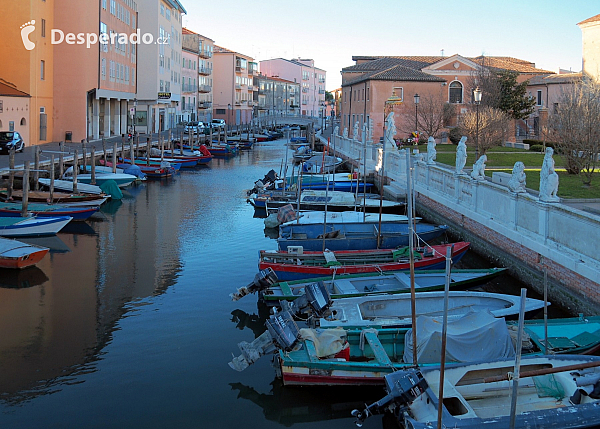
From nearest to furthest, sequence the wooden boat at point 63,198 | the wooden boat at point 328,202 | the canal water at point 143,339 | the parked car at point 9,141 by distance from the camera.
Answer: the canal water at point 143,339, the wooden boat at point 63,198, the wooden boat at point 328,202, the parked car at point 9,141

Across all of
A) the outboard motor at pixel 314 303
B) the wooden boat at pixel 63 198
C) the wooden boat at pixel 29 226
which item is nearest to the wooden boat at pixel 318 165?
the wooden boat at pixel 63 198

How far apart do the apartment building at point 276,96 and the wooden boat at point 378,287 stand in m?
112

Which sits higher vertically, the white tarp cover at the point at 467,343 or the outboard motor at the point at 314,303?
the outboard motor at the point at 314,303

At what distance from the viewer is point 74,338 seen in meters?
14.2

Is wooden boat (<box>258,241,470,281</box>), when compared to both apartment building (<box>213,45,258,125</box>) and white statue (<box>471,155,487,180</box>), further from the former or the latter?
apartment building (<box>213,45,258,125</box>)

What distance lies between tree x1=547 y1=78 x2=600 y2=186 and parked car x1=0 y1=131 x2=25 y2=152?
28.5m

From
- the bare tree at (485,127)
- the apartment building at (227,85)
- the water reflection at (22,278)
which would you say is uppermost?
the apartment building at (227,85)

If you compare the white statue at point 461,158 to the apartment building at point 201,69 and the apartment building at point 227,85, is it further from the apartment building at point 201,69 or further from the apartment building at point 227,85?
the apartment building at point 227,85

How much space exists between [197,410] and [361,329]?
10.7 feet

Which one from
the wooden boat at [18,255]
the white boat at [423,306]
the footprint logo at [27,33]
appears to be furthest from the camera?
the footprint logo at [27,33]

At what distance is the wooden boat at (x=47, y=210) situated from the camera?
2439 centimetres

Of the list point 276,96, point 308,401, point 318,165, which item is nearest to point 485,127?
point 318,165

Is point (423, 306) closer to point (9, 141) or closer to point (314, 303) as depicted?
point (314, 303)

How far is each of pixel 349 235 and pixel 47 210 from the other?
11898 millimetres
